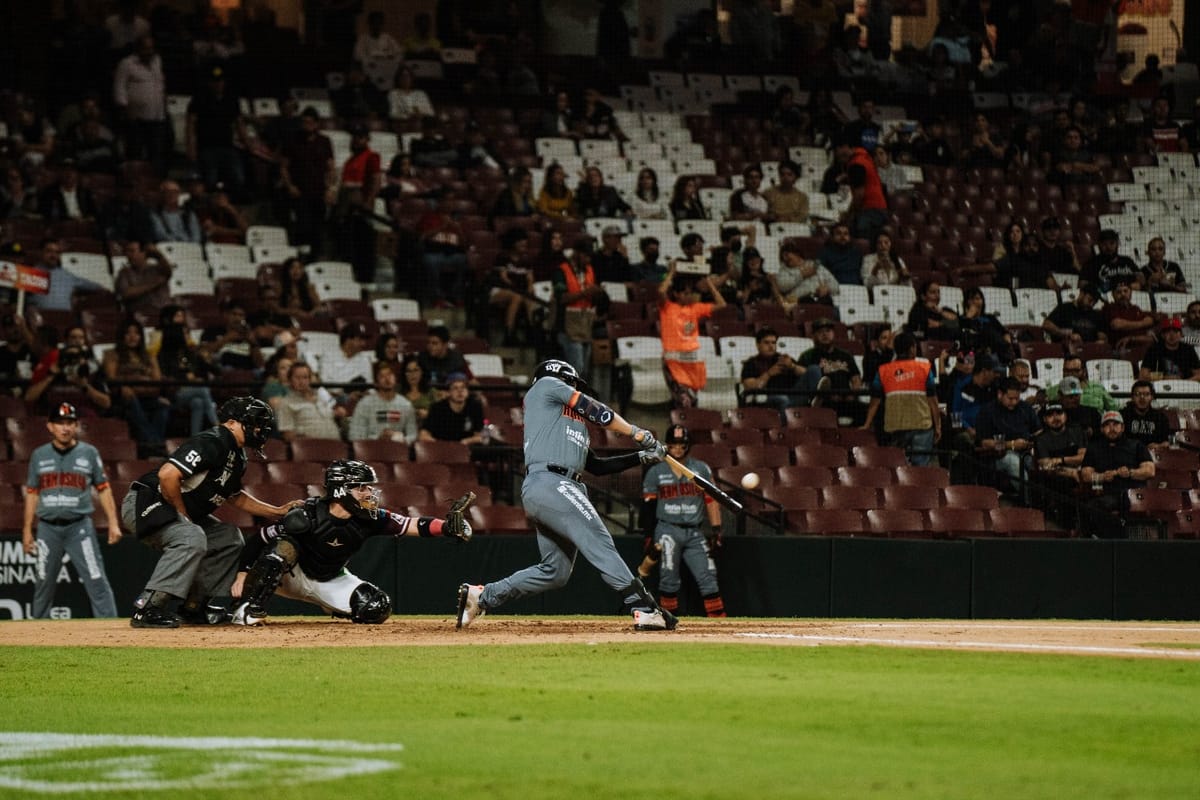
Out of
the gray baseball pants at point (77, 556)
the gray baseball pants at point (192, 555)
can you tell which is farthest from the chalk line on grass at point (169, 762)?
the gray baseball pants at point (77, 556)

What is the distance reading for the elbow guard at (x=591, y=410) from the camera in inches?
412

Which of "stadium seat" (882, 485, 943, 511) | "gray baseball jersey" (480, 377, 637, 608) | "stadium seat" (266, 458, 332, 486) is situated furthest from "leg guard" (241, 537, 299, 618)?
"stadium seat" (882, 485, 943, 511)

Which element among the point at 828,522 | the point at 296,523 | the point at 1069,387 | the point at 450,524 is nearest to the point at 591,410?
the point at 450,524

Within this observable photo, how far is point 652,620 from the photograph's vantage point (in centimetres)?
1089

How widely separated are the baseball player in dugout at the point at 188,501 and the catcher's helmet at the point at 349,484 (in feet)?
1.21

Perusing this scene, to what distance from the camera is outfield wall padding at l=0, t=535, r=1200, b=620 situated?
16.0 metres

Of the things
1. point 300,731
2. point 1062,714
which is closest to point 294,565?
point 300,731

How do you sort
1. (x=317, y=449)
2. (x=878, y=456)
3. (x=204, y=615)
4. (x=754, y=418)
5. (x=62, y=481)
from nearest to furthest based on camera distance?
(x=204, y=615), (x=62, y=481), (x=317, y=449), (x=878, y=456), (x=754, y=418)

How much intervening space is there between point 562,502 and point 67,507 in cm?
557

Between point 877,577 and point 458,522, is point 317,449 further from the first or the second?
point 458,522

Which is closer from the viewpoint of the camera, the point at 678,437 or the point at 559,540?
the point at 559,540

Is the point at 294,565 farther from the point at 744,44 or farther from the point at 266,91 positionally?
the point at 744,44

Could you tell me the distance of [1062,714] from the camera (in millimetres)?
7078

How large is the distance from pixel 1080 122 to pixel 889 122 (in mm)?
3000
